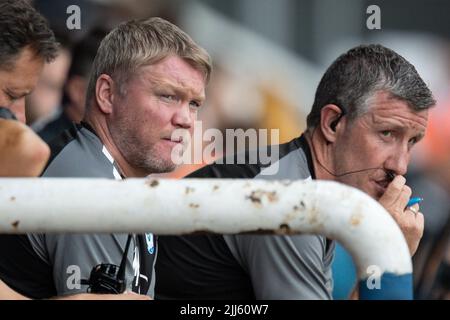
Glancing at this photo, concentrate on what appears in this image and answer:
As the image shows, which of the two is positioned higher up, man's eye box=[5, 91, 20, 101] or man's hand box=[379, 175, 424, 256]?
man's eye box=[5, 91, 20, 101]

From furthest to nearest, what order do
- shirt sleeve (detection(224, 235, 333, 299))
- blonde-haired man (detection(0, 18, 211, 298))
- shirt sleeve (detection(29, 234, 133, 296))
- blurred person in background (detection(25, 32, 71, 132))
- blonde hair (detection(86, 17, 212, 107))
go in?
blurred person in background (detection(25, 32, 71, 132)) < blonde hair (detection(86, 17, 212, 107)) < blonde-haired man (detection(0, 18, 211, 298)) < shirt sleeve (detection(224, 235, 333, 299)) < shirt sleeve (detection(29, 234, 133, 296))

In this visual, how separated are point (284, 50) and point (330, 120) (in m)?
2.76

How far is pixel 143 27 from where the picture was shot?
2.50 metres

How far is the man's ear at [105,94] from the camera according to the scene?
8.17ft

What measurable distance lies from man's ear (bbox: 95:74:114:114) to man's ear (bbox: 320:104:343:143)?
612mm

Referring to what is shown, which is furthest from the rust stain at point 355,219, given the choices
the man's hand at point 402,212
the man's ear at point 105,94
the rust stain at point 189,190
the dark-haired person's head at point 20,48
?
the man's ear at point 105,94

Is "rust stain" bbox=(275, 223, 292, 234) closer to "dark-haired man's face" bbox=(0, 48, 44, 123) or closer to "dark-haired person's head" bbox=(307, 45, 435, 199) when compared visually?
→ "dark-haired man's face" bbox=(0, 48, 44, 123)

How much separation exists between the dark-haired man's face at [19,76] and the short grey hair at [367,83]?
0.87m

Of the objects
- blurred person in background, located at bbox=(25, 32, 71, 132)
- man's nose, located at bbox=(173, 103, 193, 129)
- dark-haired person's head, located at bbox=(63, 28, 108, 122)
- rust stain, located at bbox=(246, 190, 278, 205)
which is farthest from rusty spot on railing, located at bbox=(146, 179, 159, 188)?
blurred person in background, located at bbox=(25, 32, 71, 132)

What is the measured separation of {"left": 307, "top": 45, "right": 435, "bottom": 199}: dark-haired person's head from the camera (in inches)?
102

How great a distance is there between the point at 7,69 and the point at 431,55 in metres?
3.64

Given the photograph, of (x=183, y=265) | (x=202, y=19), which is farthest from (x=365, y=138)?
(x=202, y=19)

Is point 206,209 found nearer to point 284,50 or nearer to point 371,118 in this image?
point 371,118
